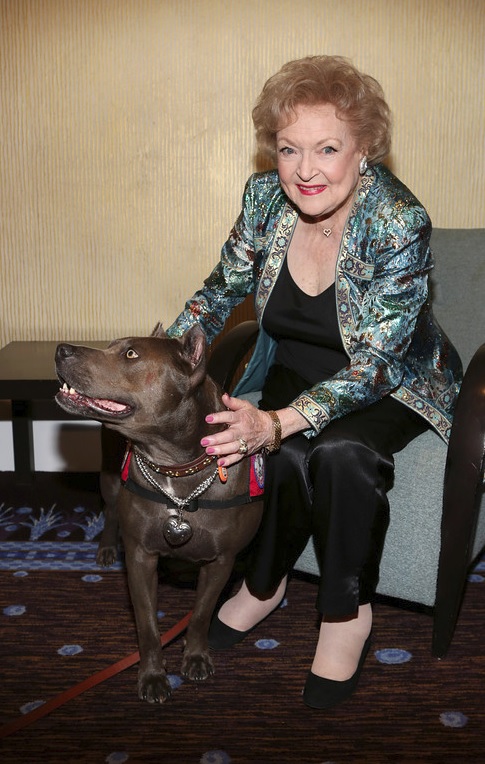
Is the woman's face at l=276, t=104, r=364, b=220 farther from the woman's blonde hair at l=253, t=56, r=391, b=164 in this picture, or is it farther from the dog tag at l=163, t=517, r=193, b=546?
the dog tag at l=163, t=517, r=193, b=546

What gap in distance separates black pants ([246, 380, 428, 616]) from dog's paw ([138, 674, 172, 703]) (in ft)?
1.17

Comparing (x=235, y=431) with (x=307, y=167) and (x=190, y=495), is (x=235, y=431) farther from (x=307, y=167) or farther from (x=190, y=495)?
(x=307, y=167)

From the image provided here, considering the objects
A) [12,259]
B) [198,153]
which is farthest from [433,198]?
[12,259]

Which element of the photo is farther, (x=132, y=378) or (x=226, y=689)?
(x=226, y=689)

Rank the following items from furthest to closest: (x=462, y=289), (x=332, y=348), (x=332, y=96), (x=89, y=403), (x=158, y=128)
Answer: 1. (x=158, y=128)
2. (x=462, y=289)
3. (x=332, y=348)
4. (x=332, y=96)
5. (x=89, y=403)

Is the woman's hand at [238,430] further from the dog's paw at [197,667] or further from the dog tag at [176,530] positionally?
the dog's paw at [197,667]

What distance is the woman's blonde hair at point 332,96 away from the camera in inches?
81.6

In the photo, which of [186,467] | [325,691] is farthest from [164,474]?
[325,691]

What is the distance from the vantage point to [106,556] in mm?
2754

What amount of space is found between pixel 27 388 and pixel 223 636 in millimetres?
1069

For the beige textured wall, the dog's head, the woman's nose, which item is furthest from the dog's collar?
the beige textured wall

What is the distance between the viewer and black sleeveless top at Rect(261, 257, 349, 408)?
2.20m

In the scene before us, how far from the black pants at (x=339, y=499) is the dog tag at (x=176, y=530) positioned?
245 millimetres

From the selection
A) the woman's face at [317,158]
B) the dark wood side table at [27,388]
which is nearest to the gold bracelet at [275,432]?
the woman's face at [317,158]
